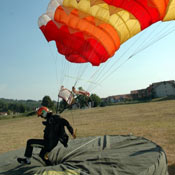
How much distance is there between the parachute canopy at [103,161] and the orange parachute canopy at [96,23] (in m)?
3.27

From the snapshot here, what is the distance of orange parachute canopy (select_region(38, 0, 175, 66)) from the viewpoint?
15.9 feet

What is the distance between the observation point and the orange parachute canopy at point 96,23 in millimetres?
4852

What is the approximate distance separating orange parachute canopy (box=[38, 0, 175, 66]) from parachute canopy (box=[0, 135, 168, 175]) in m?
3.27

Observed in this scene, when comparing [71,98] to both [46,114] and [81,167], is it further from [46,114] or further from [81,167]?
[81,167]

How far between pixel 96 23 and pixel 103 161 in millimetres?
4110

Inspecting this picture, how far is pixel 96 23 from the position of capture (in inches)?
222

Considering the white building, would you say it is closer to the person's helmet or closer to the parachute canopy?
the parachute canopy

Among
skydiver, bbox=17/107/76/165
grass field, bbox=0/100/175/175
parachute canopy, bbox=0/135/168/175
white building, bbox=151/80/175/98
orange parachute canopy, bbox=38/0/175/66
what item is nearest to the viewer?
parachute canopy, bbox=0/135/168/175

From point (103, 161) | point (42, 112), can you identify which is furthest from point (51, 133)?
point (103, 161)

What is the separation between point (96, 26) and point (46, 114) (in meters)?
3.34

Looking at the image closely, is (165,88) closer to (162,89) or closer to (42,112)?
(162,89)

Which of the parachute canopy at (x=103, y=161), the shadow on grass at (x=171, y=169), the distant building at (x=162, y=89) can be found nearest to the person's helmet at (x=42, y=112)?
the parachute canopy at (x=103, y=161)

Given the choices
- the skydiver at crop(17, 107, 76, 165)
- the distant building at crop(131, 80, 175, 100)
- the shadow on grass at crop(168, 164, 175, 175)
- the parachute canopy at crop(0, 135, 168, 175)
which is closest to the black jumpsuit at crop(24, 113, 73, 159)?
the skydiver at crop(17, 107, 76, 165)

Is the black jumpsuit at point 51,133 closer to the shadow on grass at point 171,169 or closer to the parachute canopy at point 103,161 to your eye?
the parachute canopy at point 103,161
